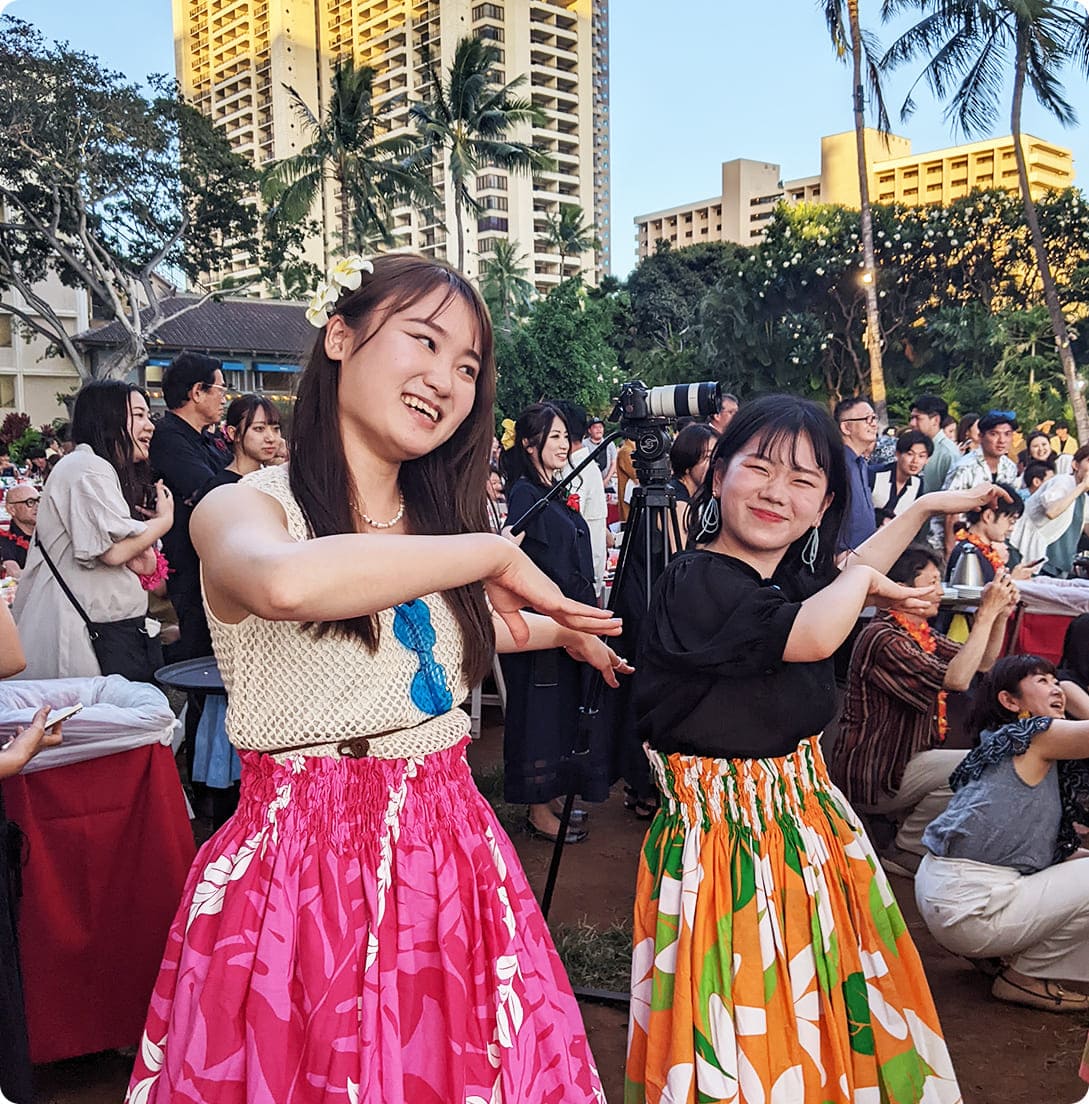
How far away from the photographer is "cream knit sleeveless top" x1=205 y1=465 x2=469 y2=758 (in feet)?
4.16

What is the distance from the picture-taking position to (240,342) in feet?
109

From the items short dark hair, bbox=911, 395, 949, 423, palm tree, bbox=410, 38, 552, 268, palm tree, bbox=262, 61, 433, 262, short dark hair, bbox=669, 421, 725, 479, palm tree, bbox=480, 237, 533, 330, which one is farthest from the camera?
palm tree, bbox=480, 237, 533, 330

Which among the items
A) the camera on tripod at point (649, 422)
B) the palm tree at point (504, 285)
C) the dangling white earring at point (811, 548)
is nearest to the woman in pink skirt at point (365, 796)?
the dangling white earring at point (811, 548)

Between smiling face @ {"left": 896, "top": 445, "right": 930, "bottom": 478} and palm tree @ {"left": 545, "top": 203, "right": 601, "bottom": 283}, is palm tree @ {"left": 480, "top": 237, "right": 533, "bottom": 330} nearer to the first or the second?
palm tree @ {"left": 545, "top": 203, "right": 601, "bottom": 283}

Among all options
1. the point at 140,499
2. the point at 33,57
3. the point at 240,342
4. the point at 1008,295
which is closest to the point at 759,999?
the point at 140,499

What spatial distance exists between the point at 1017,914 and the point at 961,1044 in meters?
0.37

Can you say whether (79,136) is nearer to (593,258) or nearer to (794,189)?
(794,189)

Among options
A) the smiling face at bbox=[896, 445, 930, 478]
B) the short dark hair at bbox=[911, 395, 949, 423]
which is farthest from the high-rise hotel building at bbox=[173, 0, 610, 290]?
the smiling face at bbox=[896, 445, 930, 478]

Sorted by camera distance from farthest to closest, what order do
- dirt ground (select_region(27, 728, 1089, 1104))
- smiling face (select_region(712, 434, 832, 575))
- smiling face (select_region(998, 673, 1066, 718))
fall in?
smiling face (select_region(998, 673, 1066, 718)) → dirt ground (select_region(27, 728, 1089, 1104)) → smiling face (select_region(712, 434, 832, 575))

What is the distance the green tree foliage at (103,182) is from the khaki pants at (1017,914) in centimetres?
1655

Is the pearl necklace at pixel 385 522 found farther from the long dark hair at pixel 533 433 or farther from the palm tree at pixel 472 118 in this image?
the palm tree at pixel 472 118

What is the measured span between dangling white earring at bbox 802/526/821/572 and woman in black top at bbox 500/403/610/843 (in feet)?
5.88

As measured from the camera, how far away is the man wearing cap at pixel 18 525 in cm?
485

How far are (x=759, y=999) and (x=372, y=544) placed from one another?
112 cm
